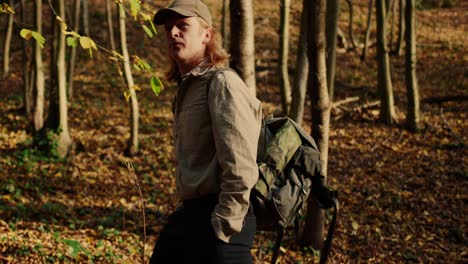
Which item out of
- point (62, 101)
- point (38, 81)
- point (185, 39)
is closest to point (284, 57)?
point (62, 101)

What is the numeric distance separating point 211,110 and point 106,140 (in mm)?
9346

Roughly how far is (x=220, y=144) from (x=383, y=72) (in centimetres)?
1131

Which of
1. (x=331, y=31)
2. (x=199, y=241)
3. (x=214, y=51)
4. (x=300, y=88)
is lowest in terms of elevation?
(x=199, y=241)

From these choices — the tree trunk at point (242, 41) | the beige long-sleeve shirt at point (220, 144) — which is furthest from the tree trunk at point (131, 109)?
the beige long-sleeve shirt at point (220, 144)

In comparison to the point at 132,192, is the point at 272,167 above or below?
above

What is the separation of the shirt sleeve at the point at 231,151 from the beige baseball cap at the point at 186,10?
404 mm

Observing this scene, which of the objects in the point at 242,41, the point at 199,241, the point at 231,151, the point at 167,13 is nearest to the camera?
the point at 231,151

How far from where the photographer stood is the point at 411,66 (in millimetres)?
12070

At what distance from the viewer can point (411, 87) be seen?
12.2 meters

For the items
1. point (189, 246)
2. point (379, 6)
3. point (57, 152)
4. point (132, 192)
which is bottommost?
point (132, 192)

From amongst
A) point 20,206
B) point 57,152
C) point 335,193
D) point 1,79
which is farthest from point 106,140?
point 335,193

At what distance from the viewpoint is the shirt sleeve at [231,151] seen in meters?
2.19

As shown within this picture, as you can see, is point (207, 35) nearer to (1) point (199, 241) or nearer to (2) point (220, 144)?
(2) point (220, 144)

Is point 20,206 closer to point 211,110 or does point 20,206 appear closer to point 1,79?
point 211,110
